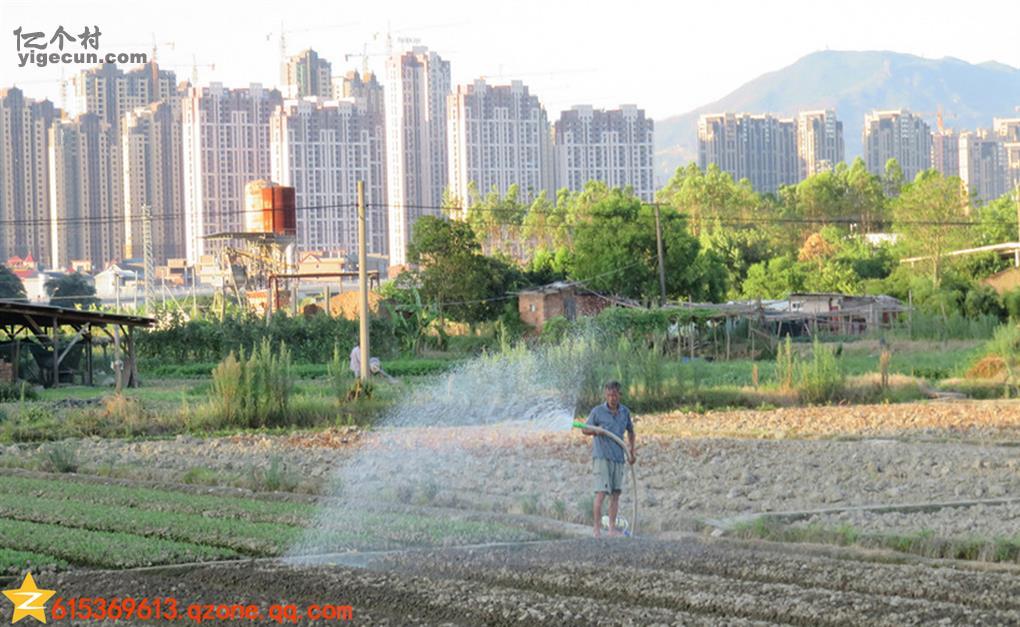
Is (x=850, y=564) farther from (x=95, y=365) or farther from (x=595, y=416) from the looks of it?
(x=95, y=365)

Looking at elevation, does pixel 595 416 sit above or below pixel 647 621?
above

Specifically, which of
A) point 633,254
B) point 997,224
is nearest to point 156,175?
point 997,224

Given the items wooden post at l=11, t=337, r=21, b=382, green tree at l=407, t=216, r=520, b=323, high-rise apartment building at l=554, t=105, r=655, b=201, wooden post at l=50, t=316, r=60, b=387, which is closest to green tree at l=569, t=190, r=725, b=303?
green tree at l=407, t=216, r=520, b=323

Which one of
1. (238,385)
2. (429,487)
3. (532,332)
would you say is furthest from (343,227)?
(429,487)

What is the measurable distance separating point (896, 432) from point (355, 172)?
507 feet

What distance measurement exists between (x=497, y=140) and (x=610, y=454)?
511 feet

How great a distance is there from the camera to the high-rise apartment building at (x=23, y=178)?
532ft

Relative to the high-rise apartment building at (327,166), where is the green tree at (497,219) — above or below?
below

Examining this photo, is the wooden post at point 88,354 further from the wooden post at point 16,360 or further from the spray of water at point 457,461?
the spray of water at point 457,461

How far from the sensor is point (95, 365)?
44.8m

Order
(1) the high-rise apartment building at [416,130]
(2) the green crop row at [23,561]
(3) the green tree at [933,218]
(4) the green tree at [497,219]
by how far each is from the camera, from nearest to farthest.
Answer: (2) the green crop row at [23,561] → (3) the green tree at [933,218] → (4) the green tree at [497,219] → (1) the high-rise apartment building at [416,130]

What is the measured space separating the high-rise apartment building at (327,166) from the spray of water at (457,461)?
5252 inches

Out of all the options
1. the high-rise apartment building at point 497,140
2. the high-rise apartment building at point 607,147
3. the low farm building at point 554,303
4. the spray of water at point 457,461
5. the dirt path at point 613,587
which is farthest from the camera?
the high-rise apartment building at point 497,140

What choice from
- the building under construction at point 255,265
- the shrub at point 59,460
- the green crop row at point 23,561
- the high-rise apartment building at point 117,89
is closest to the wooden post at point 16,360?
the shrub at point 59,460
